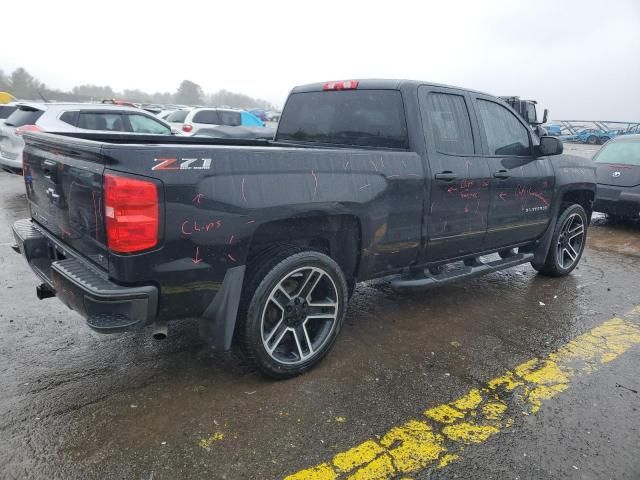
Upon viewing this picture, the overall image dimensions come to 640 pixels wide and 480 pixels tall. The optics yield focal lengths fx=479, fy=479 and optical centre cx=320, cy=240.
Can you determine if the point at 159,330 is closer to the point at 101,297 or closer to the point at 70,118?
the point at 101,297

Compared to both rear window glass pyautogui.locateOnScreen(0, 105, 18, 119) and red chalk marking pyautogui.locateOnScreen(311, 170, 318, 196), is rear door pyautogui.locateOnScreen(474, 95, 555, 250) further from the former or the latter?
rear window glass pyautogui.locateOnScreen(0, 105, 18, 119)

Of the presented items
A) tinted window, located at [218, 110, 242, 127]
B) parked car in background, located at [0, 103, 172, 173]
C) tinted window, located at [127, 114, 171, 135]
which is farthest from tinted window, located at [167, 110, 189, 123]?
parked car in background, located at [0, 103, 172, 173]

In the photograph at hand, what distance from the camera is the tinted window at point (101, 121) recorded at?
8.26 metres

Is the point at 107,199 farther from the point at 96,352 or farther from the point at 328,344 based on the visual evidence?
the point at 328,344

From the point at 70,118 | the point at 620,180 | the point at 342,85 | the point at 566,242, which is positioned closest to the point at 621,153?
the point at 620,180

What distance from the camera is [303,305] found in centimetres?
310

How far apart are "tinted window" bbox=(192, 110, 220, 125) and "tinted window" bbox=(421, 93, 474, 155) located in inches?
447

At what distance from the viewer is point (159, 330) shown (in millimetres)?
2617

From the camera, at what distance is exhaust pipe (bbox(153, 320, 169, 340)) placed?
8.54 feet

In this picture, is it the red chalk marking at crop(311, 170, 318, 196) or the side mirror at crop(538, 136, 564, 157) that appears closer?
the red chalk marking at crop(311, 170, 318, 196)

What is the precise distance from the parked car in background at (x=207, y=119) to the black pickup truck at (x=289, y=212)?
33.4 ft

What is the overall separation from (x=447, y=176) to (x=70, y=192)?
102 inches

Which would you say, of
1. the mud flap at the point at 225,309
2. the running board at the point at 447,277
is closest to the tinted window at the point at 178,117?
the running board at the point at 447,277

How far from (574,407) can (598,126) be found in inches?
1431
